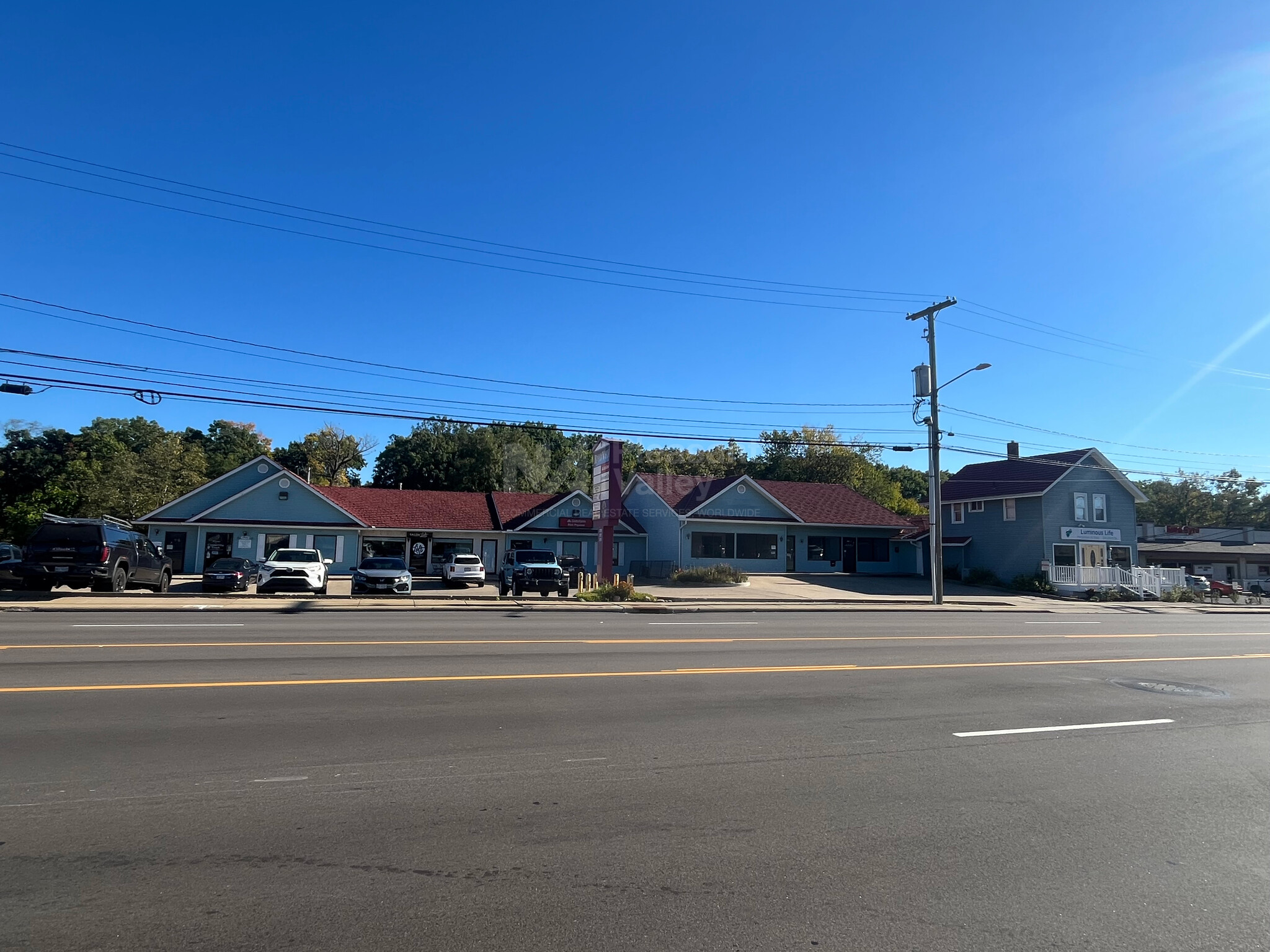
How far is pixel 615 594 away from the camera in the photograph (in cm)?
2652

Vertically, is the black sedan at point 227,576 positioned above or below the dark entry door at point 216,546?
below

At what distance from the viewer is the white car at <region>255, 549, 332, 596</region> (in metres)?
27.5

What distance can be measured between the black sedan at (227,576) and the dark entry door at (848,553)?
31.4m

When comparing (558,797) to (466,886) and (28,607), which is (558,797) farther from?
(28,607)

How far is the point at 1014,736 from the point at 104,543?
948 inches

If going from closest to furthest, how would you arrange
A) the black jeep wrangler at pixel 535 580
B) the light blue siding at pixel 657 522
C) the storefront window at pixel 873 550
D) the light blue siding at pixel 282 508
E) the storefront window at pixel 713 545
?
the black jeep wrangler at pixel 535 580 → the light blue siding at pixel 282 508 → the storefront window at pixel 713 545 → the light blue siding at pixel 657 522 → the storefront window at pixel 873 550

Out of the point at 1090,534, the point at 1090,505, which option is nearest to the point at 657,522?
the point at 1090,534

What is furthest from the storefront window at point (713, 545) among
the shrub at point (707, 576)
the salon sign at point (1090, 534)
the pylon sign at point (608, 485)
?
the salon sign at point (1090, 534)

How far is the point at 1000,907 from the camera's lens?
407 centimetres

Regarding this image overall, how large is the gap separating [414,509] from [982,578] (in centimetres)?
3104

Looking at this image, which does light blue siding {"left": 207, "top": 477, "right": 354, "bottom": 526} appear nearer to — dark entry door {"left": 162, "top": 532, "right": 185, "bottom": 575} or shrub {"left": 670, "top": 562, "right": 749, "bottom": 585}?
dark entry door {"left": 162, "top": 532, "right": 185, "bottom": 575}

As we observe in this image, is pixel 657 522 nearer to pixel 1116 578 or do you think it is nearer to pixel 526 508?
pixel 526 508

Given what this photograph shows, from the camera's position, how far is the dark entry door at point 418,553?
42438 millimetres

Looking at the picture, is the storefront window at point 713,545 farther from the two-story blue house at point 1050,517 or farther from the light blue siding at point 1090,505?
the light blue siding at point 1090,505
